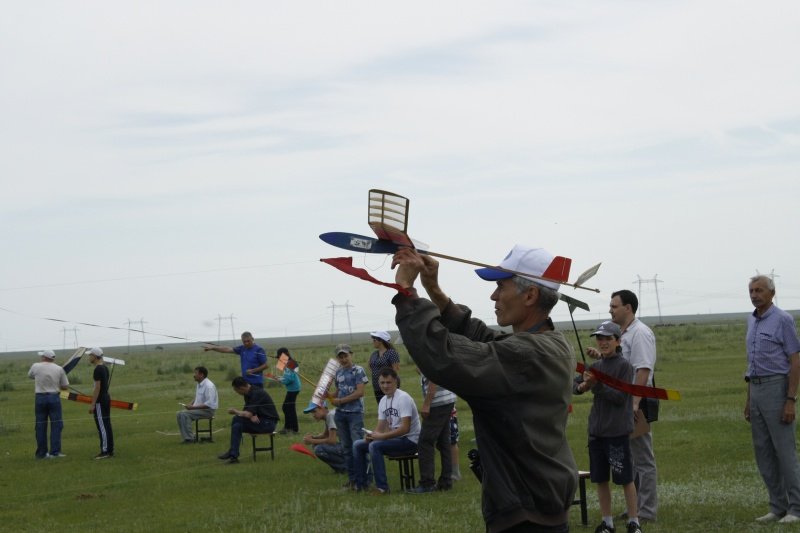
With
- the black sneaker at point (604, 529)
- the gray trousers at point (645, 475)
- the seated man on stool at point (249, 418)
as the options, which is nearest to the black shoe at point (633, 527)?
the black sneaker at point (604, 529)

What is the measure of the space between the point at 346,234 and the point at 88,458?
45.7 feet

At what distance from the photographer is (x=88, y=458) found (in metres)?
16.4

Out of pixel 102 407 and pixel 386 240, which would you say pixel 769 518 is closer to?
pixel 386 240

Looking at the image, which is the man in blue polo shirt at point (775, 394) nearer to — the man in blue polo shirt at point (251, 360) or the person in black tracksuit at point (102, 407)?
the man in blue polo shirt at point (251, 360)

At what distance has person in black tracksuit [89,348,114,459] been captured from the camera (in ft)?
53.2

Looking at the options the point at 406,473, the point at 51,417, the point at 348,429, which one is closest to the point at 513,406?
the point at 406,473

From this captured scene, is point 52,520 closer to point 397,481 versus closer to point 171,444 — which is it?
point 397,481

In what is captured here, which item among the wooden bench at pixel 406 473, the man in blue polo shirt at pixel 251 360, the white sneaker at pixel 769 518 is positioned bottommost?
the white sneaker at pixel 769 518

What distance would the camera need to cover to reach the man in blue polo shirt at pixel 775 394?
839 centimetres

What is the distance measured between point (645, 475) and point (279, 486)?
16.6 ft

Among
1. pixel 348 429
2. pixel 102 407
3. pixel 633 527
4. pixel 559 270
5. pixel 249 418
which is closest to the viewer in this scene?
pixel 559 270

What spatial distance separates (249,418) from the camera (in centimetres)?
1490

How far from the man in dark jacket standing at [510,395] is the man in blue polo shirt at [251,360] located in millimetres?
13419

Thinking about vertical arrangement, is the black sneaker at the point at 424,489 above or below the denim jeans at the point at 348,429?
below
